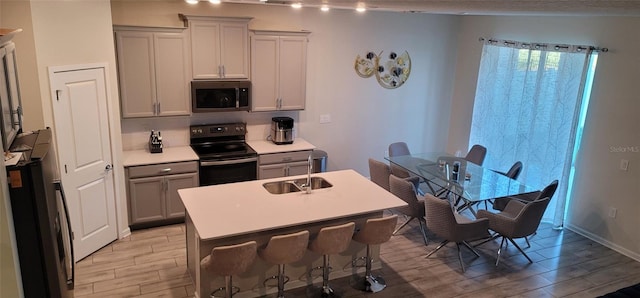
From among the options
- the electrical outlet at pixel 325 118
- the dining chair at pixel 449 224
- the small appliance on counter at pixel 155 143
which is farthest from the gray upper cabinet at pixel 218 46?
the dining chair at pixel 449 224

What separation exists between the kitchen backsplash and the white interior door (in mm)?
775

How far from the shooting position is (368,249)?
14.2 ft

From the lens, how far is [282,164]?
6004 mm

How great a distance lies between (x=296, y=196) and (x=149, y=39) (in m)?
2.57

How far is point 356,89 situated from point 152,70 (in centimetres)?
295

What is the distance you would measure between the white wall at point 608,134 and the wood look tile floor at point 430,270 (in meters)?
0.29

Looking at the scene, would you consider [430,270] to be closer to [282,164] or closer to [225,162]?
[282,164]

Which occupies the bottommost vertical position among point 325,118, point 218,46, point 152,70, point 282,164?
point 282,164

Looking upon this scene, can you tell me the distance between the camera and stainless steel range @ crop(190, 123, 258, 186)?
18.3 ft

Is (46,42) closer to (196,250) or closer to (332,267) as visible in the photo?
(196,250)

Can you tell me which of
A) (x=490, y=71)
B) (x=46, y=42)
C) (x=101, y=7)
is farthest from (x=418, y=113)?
(x=46, y=42)

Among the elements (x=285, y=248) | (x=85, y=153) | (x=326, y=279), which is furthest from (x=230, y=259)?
(x=85, y=153)

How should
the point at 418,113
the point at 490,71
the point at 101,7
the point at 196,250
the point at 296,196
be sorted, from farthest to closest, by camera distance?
the point at 418,113 < the point at 490,71 < the point at 101,7 < the point at 296,196 < the point at 196,250

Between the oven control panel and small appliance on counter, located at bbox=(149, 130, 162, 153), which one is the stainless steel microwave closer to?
the oven control panel
